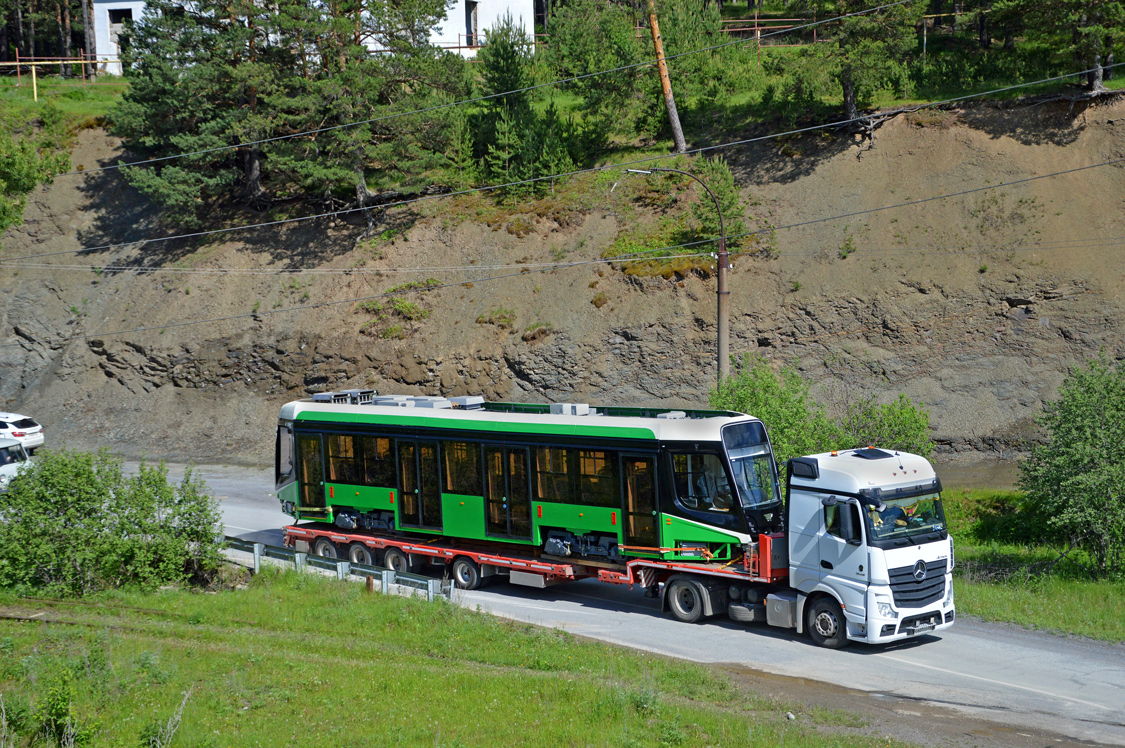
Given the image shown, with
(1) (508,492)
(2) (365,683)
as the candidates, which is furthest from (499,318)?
(2) (365,683)

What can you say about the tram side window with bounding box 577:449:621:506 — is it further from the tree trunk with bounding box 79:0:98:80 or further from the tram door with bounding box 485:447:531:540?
the tree trunk with bounding box 79:0:98:80

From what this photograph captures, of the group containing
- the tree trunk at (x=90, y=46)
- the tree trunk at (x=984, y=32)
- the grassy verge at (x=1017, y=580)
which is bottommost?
the grassy verge at (x=1017, y=580)

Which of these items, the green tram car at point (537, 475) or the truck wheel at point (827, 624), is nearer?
the truck wheel at point (827, 624)

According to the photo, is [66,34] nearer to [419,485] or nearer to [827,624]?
[419,485]

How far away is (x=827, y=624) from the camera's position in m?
16.2

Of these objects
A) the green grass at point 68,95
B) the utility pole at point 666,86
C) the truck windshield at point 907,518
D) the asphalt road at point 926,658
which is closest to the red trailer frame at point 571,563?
the asphalt road at point 926,658

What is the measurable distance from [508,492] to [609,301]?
848 inches

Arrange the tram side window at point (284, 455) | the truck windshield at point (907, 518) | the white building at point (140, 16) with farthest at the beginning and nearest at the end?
1. the white building at point (140, 16)
2. the tram side window at point (284, 455)
3. the truck windshield at point (907, 518)

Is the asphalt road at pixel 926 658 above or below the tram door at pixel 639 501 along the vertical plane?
below

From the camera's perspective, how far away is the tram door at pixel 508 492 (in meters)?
19.5

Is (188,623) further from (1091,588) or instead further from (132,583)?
(1091,588)

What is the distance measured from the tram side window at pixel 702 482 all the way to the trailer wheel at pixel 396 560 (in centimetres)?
688

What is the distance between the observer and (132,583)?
1838 centimetres

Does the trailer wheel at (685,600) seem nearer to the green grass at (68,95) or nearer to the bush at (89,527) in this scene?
the bush at (89,527)
